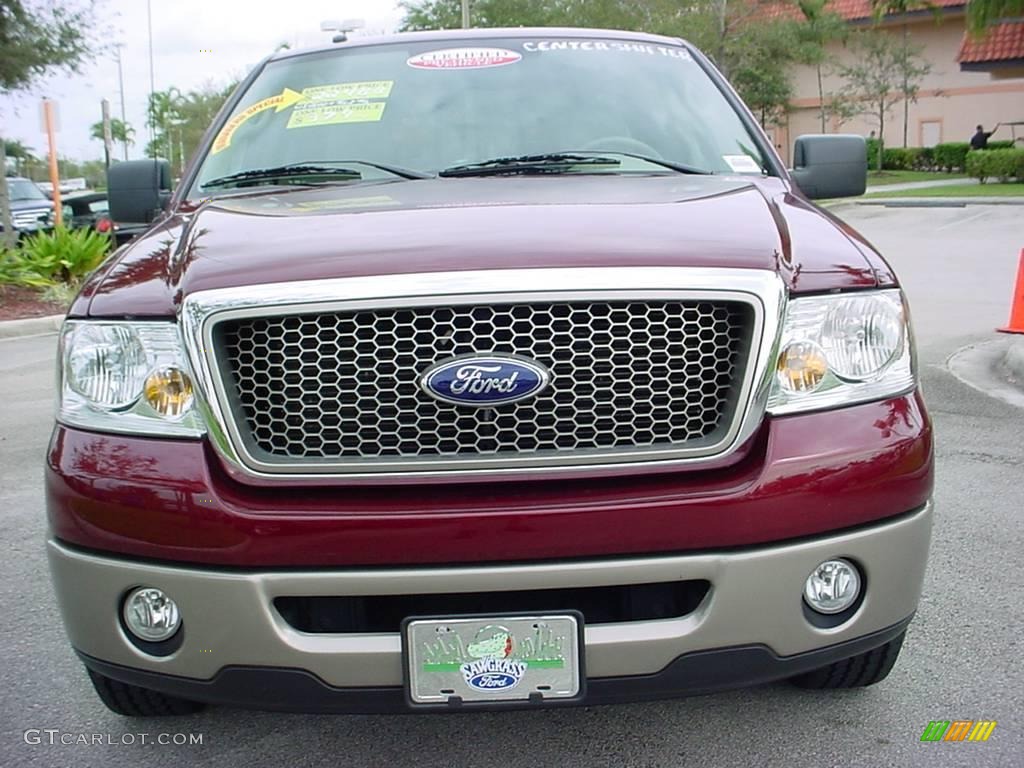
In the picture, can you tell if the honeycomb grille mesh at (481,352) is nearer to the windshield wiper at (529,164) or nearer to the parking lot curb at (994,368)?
the windshield wiper at (529,164)

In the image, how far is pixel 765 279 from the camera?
7.18 feet

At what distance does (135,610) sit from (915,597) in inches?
64.3

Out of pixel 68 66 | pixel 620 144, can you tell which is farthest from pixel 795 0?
pixel 620 144

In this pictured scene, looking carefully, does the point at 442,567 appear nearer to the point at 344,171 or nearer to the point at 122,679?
the point at 122,679

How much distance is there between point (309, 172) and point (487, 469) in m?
1.58

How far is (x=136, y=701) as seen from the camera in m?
2.64

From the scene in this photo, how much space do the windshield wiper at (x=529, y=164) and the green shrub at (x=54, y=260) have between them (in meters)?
10.2

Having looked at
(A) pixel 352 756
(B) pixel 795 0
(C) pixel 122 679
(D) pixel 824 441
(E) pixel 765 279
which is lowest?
(A) pixel 352 756

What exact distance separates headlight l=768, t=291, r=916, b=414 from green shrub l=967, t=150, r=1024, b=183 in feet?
99.7

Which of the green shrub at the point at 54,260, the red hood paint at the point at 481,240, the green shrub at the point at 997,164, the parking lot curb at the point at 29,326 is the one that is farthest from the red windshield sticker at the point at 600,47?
the green shrub at the point at 997,164

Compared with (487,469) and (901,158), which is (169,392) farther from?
(901,158)

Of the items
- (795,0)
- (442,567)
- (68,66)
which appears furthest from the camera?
(795,0)

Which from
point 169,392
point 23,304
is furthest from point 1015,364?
point 23,304

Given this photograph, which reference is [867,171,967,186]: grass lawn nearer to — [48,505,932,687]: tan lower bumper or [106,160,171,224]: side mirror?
[106,160,171,224]: side mirror
